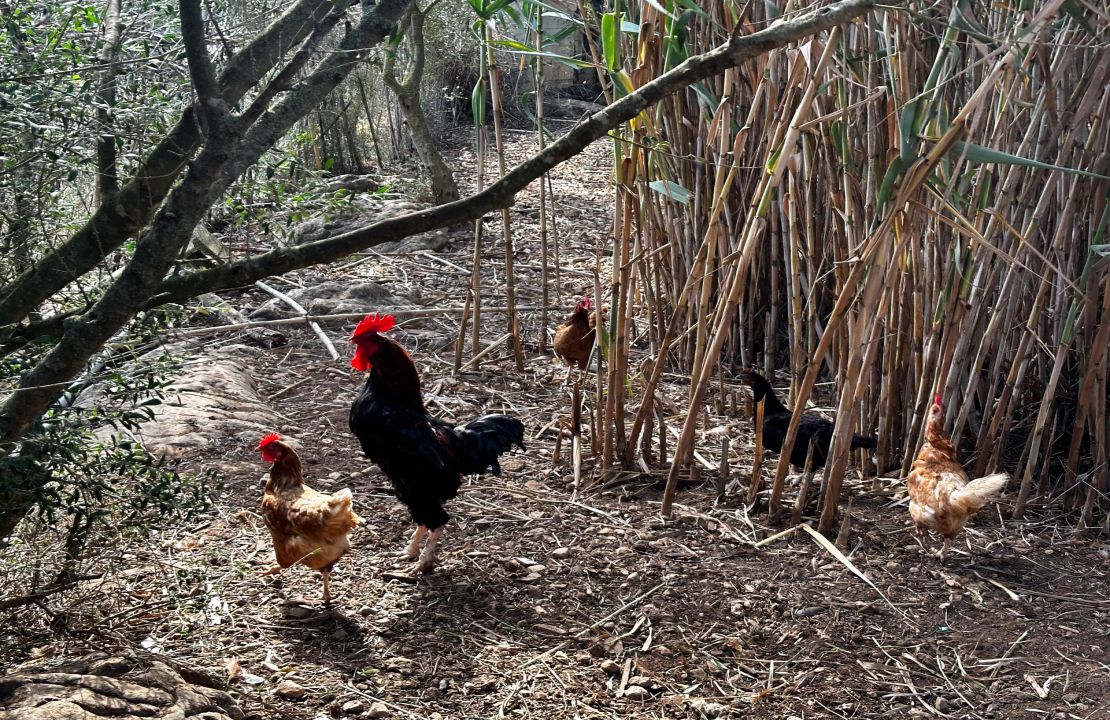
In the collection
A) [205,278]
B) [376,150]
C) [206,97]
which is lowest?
[376,150]

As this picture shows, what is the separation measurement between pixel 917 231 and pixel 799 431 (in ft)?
3.12

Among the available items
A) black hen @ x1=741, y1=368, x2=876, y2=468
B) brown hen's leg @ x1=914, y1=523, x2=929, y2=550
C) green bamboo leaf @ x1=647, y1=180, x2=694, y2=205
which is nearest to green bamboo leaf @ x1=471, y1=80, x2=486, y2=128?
green bamboo leaf @ x1=647, y1=180, x2=694, y2=205

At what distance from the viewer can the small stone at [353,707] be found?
9.41 feet

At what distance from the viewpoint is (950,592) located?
3.56 metres

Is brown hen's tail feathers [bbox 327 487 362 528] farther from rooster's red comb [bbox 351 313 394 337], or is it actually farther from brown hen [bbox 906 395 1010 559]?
brown hen [bbox 906 395 1010 559]

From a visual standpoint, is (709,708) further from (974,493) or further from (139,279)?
(139,279)

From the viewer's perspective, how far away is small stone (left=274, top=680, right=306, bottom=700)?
2.89m

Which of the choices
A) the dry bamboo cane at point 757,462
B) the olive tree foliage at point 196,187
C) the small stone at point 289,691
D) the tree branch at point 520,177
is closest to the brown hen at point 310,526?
the small stone at point 289,691

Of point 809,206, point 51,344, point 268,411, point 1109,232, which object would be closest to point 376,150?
point 268,411

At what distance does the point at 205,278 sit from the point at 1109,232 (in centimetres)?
348

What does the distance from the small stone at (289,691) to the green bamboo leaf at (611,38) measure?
2.35 m

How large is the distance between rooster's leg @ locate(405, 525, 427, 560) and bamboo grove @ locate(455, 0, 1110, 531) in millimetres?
916

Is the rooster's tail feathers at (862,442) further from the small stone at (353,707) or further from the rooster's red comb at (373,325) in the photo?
the small stone at (353,707)

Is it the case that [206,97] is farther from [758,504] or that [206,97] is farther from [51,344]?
[758,504]
